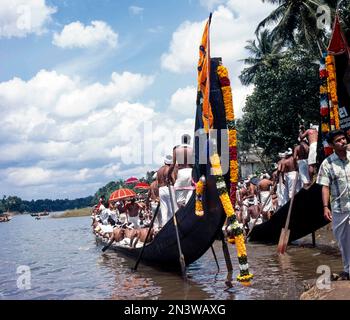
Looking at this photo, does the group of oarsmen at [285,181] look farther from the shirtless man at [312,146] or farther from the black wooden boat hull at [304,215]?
the black wooden boat hull at [304,215]

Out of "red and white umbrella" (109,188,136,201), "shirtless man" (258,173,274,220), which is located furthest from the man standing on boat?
"red and white umbrella" (109,188,136,201)

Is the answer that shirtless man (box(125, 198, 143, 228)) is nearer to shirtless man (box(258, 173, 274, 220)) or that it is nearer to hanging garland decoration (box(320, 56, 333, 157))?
shirtless man (box(258, 173, 274, 220))

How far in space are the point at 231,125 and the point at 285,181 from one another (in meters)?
5.43

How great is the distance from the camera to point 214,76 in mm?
6055

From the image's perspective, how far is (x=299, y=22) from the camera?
2272 centimetres

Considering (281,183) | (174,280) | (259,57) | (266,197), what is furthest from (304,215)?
(259,57)

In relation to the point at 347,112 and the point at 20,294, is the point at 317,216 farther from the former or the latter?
the point at 20,294

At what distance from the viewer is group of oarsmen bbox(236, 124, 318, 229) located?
9.46m

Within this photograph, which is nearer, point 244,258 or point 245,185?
point 244,258

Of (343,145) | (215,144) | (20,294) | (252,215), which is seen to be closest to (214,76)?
(215,144)

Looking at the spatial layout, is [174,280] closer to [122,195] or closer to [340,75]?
[340,75]

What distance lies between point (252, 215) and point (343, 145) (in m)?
8.84
